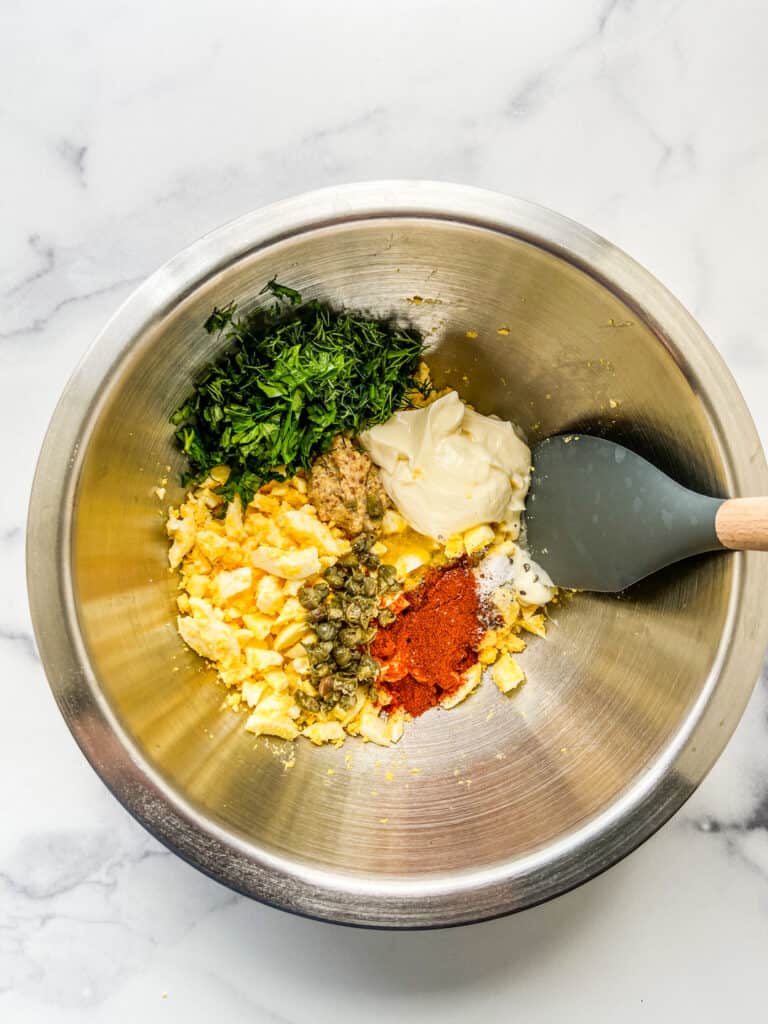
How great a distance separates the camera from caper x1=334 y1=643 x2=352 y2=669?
2.64 metres

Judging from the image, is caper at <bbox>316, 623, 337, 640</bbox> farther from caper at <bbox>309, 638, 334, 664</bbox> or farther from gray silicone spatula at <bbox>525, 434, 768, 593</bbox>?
gray silicone spatula at <bbox>525, 434, 768, 593</bbox>

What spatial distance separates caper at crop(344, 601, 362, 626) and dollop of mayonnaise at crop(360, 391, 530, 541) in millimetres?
317

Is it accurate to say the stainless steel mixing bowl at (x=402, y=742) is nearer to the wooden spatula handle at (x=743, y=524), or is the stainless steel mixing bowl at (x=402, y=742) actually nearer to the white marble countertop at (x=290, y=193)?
the wooden spatula handle at (x=743, y=524)

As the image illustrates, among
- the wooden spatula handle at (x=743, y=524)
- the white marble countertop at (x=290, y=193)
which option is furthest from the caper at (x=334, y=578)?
the wooden spatula handle at (x=743, y=524)

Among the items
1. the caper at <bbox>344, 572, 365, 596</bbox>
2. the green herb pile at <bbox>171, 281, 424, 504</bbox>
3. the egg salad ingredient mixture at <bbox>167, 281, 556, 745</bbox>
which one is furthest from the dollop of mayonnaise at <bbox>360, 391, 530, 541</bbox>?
the caper at <bbox>344, 572, 365, 596</bbox>

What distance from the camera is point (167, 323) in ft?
7.55

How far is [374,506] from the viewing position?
8.97 feet

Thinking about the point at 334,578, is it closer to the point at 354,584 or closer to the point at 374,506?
the point at 354,584

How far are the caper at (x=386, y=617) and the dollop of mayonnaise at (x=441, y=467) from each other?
0.27 m

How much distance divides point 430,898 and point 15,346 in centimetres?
209

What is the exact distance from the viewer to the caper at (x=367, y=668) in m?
2.65

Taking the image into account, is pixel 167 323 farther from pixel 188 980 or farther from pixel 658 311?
pixel 188 980

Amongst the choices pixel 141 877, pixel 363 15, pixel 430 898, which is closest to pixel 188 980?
pixel 141 877

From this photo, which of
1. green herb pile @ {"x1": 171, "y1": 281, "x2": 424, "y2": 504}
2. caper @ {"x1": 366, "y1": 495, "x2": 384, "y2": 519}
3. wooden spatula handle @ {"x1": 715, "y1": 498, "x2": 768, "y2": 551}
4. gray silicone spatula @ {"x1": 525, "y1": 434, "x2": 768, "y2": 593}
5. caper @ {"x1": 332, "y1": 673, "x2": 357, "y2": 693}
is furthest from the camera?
caper @ {"x1": 366, "y1": 495, "x2": 384, "y2": 519}
